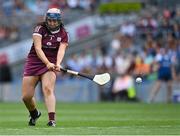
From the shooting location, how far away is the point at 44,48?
16938mm

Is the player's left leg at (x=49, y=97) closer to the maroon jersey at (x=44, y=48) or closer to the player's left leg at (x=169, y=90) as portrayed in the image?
the maroon jersey at (x=44, y=48)

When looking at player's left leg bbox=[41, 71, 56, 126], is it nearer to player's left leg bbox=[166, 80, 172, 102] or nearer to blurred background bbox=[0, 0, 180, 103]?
blurred background bbox=[0, 0, 180, 103]

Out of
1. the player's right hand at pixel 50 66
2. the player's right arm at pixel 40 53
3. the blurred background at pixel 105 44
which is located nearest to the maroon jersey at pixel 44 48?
the player's right arm at pixel 40 53

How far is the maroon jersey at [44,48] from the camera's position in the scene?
55.5ft

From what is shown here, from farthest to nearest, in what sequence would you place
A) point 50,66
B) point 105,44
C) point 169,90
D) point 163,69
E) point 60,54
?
point 105,44 < point 169,90 < point 163,69 < point 60,54 < point 50,66

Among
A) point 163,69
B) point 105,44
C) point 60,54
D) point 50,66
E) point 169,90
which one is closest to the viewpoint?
point 50,66

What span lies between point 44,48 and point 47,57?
0.63ft

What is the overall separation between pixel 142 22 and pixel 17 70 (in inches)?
266

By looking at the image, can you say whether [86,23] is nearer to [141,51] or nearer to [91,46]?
[91,46]

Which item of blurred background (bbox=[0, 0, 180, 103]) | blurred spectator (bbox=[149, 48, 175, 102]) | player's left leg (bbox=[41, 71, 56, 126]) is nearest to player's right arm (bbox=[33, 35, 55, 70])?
player's left leg (bbox=[41, 71, 56, 126])

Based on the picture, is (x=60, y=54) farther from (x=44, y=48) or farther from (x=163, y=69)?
(x=163, y=69)

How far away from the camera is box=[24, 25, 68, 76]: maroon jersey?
16.9 metres

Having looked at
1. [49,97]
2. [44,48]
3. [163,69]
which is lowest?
[49,97]

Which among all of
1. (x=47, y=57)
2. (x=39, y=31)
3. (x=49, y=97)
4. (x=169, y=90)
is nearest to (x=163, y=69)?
(x=169, y=90)
